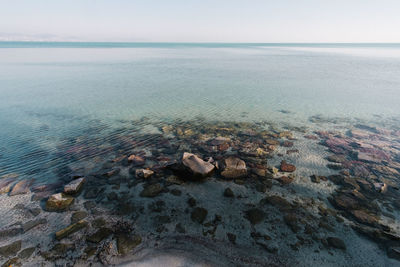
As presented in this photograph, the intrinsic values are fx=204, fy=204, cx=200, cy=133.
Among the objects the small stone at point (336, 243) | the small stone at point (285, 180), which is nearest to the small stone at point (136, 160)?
the small stone at point (285, 180)

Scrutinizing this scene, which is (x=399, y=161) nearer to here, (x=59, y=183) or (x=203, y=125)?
(x=203, y=125)

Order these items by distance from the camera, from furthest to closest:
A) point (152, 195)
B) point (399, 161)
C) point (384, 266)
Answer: point (399, 161), point (152, 195), point (384, 266)

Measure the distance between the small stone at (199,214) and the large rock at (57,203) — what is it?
5022 mm

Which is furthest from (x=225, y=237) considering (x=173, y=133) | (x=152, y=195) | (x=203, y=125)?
(x=203, y=125)

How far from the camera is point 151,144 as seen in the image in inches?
527

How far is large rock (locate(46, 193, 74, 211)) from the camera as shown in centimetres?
796

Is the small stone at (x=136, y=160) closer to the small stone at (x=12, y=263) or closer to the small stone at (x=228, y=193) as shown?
the small stone at (x=228, y=193)

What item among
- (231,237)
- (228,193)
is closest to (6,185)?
(228,193)

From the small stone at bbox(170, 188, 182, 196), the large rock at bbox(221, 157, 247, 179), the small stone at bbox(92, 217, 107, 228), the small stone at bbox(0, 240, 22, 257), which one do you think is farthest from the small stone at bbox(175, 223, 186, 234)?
the small stone at bbox(0, 240, 22, 257)

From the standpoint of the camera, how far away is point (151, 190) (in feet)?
29.4

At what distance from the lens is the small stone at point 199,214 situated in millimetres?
7499

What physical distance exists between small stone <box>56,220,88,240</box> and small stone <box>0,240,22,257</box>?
42.7 inches

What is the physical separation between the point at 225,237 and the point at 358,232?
15.2 ft

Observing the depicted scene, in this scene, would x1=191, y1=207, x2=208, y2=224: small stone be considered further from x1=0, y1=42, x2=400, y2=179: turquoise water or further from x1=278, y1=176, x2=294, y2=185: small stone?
x1=0, y1=42, x2=400, y2=179: turquoise water
